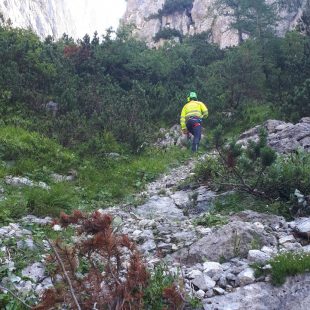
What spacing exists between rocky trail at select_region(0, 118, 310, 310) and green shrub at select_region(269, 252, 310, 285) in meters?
0.06

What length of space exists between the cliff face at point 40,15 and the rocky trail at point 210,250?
5138 cm

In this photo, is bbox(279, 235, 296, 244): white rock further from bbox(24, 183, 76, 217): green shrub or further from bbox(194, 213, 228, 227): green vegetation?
bbox(24, 183, 76, 217): green shrub

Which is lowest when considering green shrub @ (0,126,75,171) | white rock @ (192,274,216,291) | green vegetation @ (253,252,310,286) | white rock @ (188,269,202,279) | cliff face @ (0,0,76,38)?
white rock @ (192,274,216,291)

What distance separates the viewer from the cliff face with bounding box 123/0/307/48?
40.1 m

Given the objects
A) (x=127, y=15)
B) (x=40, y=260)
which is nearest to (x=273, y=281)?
(x=40, y=260)

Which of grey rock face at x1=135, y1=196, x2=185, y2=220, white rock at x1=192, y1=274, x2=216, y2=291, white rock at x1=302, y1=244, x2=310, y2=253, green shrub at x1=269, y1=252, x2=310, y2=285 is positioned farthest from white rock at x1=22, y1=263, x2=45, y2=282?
white rock at x1=302, y1=244, x2=310, y2=253

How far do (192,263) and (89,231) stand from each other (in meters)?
1.75

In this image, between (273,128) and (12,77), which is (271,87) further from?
(12,77)

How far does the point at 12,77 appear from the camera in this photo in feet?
45.4

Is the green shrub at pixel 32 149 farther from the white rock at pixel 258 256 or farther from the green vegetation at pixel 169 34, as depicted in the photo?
the green vegetation at pixel 169 34

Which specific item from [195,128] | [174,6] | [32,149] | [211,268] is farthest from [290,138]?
[174,6]

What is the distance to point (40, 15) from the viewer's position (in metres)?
86.5

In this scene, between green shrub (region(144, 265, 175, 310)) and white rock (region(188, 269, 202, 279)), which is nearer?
green shrub (region(144, 265, 175, 310))

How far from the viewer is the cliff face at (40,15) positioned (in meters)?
66.5
